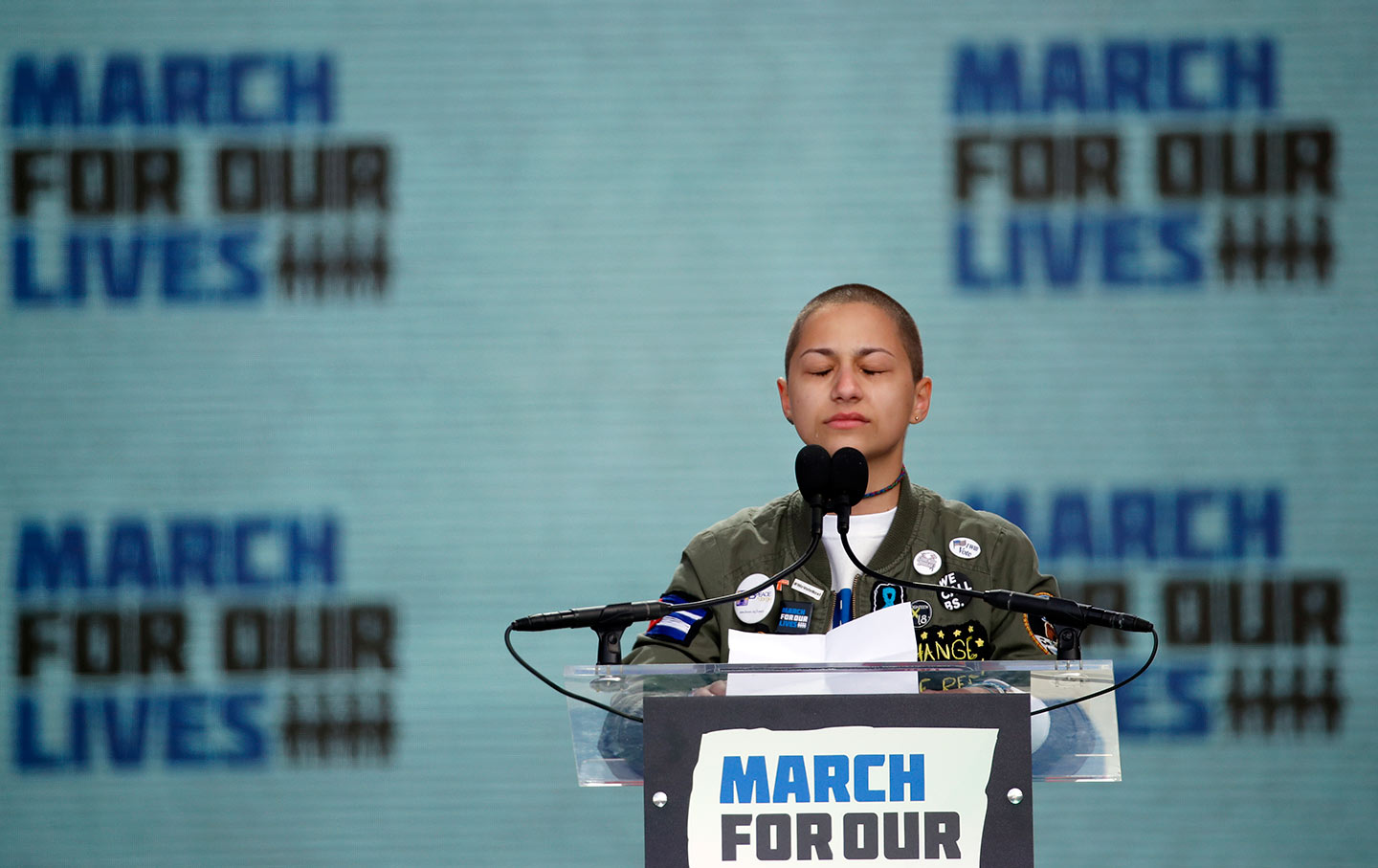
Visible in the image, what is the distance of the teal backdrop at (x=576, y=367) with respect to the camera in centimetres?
429

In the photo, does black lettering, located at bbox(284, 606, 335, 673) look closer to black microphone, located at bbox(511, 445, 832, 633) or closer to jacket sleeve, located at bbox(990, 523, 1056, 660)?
jacket sleeve, located at bbox(990, 523, 1056, 660)

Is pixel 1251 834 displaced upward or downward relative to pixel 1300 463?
downward

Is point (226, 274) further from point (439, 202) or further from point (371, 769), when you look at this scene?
point (371, 769)

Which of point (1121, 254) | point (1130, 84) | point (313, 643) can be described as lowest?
point (313, 643)

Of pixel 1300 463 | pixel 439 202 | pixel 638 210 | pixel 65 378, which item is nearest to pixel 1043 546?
pixel 1300 463

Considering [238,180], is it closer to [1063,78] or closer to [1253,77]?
[1063,78]

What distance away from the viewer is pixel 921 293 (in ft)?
14.3

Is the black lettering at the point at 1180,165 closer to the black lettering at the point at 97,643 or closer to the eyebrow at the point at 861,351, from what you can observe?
the eyebrow at the point at 861,351

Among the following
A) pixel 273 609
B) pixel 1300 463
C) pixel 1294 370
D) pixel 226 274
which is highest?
pixel 226 274

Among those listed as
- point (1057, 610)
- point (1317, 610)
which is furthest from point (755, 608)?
point (1317, 610)

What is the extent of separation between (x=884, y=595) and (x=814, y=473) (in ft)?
1.71

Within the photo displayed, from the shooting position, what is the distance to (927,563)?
2.32 meters

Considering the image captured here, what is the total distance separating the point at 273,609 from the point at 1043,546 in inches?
91.9

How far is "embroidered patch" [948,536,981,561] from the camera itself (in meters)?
2.33
